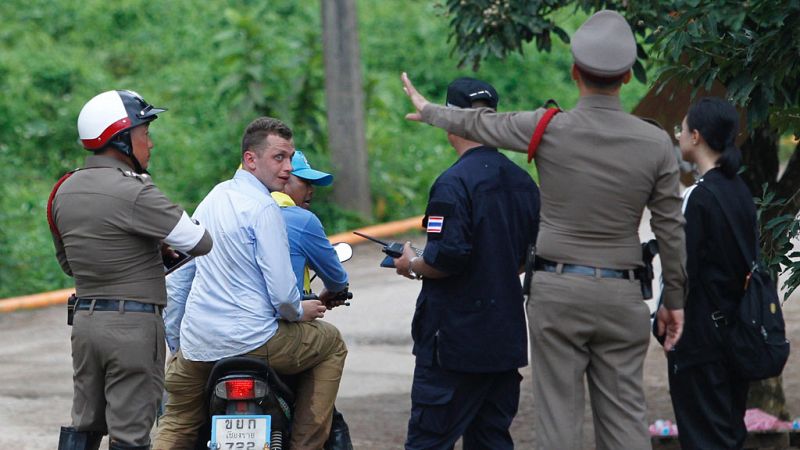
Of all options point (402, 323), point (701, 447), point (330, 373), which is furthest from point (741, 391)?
point (402, 323)

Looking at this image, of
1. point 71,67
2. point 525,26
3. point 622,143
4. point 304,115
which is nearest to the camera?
point 622,143

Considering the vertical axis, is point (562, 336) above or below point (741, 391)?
above

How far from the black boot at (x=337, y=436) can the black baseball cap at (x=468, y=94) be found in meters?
1.53

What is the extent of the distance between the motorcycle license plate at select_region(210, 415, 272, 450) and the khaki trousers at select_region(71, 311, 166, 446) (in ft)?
0.92

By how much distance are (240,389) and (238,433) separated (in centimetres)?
18

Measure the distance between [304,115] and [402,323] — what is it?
167 inches

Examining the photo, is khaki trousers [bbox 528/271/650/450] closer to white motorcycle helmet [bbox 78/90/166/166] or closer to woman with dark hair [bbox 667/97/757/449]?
woman with dark hair [bbox 667/97/757/449]

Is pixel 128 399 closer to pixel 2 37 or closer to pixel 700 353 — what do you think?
pixel 700 353

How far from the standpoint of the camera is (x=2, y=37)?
18.0m

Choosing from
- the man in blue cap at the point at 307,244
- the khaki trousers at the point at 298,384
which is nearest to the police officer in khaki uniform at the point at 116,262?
the khaki trousers at the point at 298,384

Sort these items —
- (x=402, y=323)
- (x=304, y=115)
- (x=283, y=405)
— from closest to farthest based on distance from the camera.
Answer: (x=283, y=405)
(x=402, y=323)
(x=304, y=115)

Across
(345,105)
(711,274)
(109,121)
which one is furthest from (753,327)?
(345,105)

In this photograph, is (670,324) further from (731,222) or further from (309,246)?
(309,246)

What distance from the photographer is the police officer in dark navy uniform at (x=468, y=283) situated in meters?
5.40
